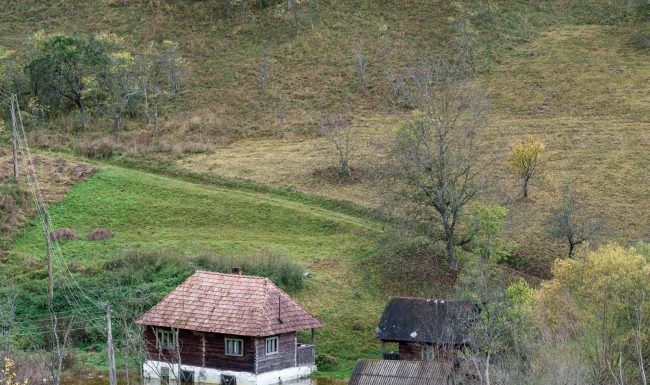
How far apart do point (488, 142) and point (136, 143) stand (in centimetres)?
2684

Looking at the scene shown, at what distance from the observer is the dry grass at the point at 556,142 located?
6675 cm

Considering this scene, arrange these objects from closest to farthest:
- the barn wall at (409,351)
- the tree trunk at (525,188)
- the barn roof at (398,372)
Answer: the barn roof at (398,372)
the barn wall at (409,351)
the tree trunk at (525,188)

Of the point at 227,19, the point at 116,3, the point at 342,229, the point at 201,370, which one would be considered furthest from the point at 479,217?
the point at 116,3

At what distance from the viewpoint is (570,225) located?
60.7m

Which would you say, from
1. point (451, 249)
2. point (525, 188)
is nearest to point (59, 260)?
point (451, 249)

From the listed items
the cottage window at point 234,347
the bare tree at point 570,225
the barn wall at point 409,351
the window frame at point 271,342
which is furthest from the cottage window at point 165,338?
the bare tree at point 570,225

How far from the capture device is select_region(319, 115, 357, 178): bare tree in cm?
7385

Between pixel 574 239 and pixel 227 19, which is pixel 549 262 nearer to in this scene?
pixel 574 239

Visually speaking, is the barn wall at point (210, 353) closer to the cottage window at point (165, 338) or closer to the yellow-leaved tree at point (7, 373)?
the cottage window at point (165, 338)

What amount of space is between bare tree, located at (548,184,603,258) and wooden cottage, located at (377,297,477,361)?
40.0ft

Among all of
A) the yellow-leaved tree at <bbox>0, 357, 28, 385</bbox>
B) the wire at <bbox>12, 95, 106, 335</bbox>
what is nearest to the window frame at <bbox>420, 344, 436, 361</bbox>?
the wire at <bbox>12, 95, 106, 335</bbox>

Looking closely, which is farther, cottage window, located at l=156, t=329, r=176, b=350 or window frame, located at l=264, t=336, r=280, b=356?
cottage window, located at l=156, t=329, r=176, b=350

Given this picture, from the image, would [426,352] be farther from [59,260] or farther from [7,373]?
[59,260]

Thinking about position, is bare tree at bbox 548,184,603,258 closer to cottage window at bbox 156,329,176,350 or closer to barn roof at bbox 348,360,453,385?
barn roof at bbox 348,360,453,385
